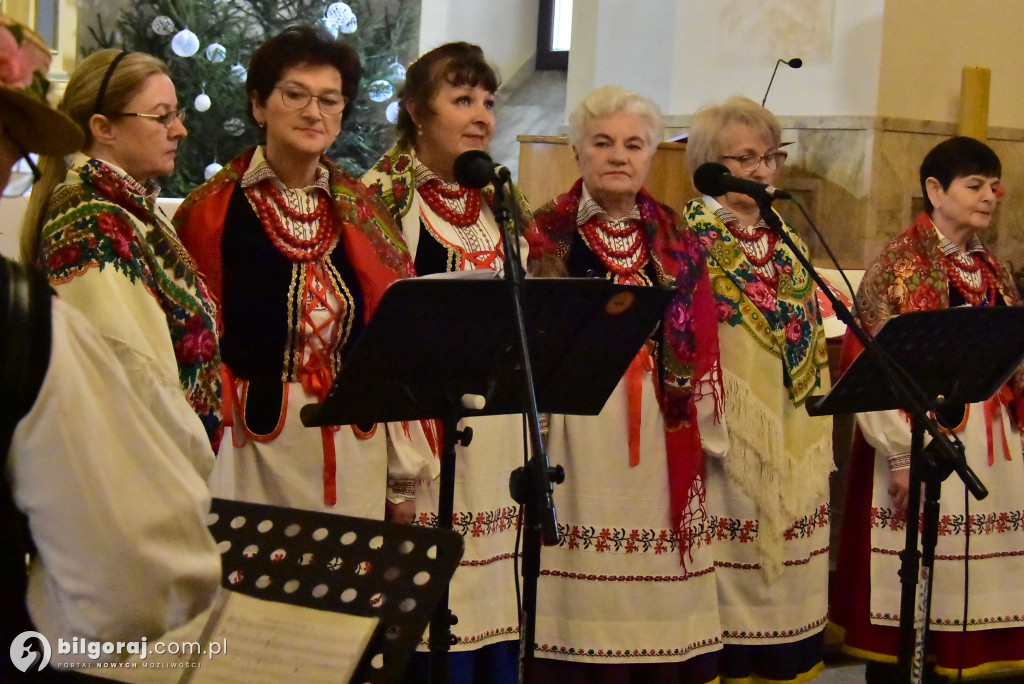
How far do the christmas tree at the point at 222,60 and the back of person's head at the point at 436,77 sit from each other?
180 inches

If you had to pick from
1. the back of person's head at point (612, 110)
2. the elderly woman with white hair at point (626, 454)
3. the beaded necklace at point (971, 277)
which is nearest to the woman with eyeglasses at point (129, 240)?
the elderly woman with white hair at point (626, 454)

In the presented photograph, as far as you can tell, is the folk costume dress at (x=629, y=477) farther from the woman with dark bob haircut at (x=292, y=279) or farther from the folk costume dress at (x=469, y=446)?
the woman with dark bob haircut at (x=292, y=279)

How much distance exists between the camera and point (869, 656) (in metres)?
3.99

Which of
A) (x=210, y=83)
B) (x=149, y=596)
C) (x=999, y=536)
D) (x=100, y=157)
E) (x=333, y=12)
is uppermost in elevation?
(x=333, y=12)

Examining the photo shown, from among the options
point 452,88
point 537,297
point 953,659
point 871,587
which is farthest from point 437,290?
point 953,659

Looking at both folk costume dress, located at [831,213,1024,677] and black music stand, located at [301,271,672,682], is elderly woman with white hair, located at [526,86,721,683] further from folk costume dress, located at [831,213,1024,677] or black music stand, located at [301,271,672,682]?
black music stand, located at [301,271,672,682]

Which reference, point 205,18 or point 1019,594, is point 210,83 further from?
point 1019,594

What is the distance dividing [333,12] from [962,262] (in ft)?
18.6

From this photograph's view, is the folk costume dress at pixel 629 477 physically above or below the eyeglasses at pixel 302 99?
below

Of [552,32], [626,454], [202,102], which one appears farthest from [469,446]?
[552,32]

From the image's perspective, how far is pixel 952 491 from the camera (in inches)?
156

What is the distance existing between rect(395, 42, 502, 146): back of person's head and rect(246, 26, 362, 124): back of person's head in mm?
A: 334

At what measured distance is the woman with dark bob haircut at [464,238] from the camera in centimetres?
322

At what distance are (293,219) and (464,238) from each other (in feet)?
1.75
